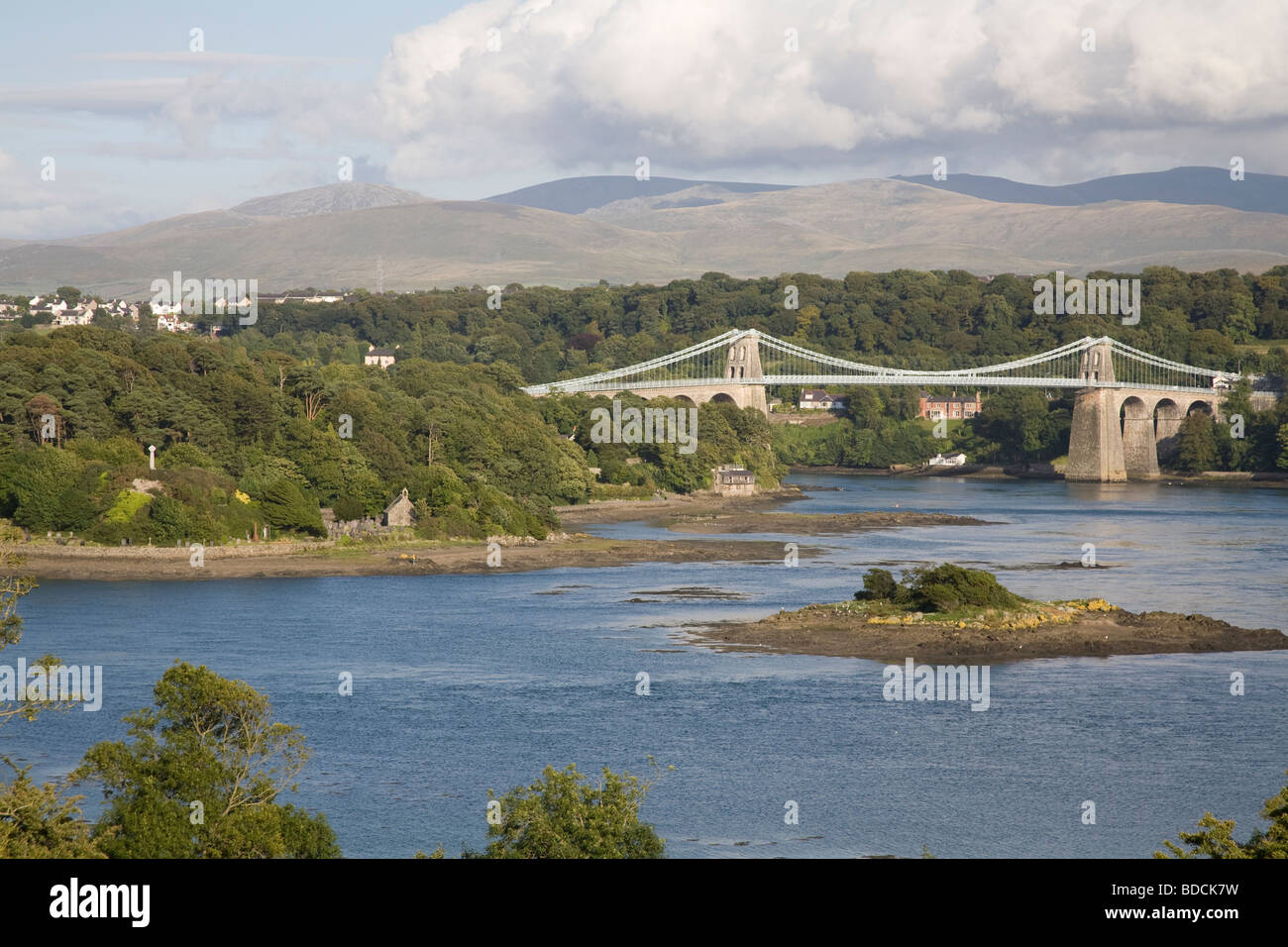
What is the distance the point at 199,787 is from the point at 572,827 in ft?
9.20

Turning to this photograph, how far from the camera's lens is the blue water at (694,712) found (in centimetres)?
1620

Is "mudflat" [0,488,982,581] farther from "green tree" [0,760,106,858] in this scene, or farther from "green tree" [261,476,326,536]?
"green tree" [0,760,106,858]

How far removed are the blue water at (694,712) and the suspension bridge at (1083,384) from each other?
122 feet

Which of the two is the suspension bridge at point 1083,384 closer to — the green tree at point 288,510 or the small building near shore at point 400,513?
the small building near shore at point 400,513

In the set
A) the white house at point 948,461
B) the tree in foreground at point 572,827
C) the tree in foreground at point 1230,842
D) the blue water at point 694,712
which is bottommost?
the blue water at point 694,712

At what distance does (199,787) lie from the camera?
36.8 feet

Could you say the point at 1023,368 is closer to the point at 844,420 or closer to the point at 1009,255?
the point at 844,420

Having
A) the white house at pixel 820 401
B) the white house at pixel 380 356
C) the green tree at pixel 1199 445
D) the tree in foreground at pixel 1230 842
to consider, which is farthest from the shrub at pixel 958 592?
the white house at pixel 380 356

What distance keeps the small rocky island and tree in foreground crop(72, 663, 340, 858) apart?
14928mm

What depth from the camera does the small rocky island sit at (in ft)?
85.3

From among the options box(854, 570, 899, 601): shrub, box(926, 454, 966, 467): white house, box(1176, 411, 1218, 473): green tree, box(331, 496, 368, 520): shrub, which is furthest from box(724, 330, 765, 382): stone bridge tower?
box(854, 570, 899, 601): shrub

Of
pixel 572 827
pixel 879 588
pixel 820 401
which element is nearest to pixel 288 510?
pixel 879 588

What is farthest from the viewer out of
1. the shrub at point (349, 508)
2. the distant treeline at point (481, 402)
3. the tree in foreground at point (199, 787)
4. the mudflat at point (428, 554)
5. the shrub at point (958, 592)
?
the shrub at point (349, 508)
